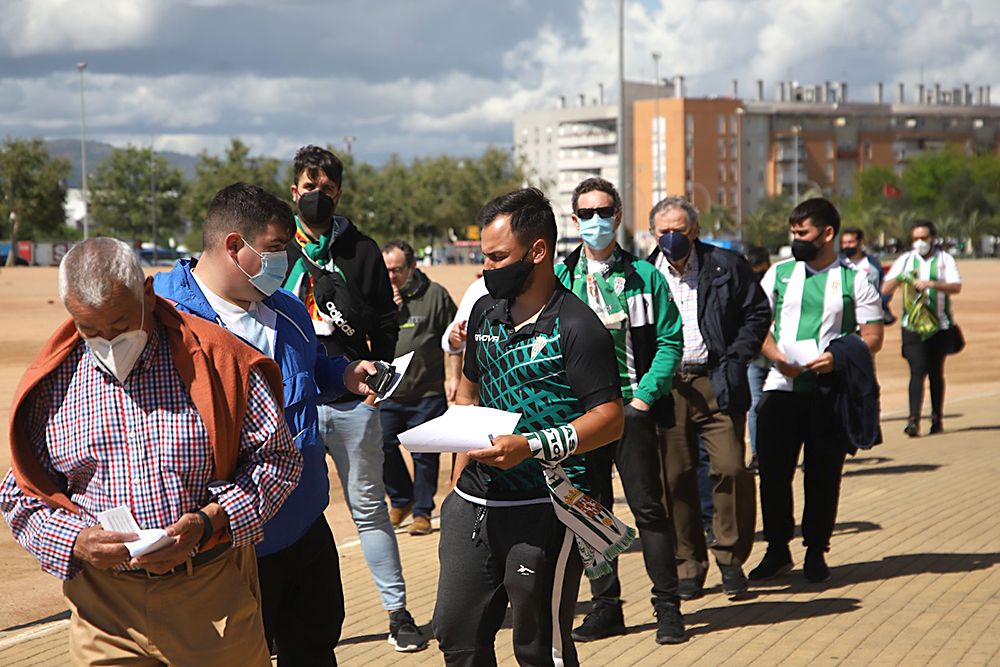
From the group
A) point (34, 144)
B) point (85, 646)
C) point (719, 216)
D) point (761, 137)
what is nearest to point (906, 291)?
point (85, 646)

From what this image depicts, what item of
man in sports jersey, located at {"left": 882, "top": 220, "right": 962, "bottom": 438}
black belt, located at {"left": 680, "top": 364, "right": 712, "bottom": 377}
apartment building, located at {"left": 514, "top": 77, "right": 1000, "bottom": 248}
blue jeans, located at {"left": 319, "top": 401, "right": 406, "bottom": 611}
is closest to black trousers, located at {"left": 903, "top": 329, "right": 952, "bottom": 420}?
man in sports jersey, located at {"left": 882, "top": 220, "right": 962, "bottom": 438}

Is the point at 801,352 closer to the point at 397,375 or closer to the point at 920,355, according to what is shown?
the point at 397,375

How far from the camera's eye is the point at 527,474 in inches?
177

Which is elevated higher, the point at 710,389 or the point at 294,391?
the point at 294,391

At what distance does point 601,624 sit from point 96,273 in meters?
4.05

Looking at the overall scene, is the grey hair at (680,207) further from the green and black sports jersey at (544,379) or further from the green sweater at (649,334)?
the green and black sports jersey at (544,379)

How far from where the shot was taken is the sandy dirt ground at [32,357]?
7652 millimetres

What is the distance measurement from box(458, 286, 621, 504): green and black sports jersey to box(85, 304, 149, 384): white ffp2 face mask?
4.97 ft

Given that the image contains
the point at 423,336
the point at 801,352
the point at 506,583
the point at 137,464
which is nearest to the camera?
the point at 137,464

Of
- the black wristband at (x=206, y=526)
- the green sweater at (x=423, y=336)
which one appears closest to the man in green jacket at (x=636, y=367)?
the black wristband at (x=206, y=526)

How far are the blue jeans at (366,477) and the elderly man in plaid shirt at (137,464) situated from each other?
236 centimetres

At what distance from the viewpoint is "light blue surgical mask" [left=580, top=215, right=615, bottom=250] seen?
6543 mm

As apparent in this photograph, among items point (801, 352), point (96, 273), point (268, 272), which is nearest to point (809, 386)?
point (801, 352)

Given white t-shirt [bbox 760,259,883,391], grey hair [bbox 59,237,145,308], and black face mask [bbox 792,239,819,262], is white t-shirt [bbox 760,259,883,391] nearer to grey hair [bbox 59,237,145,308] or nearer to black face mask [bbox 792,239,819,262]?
black face mask [bbox 792,239,819,262]
